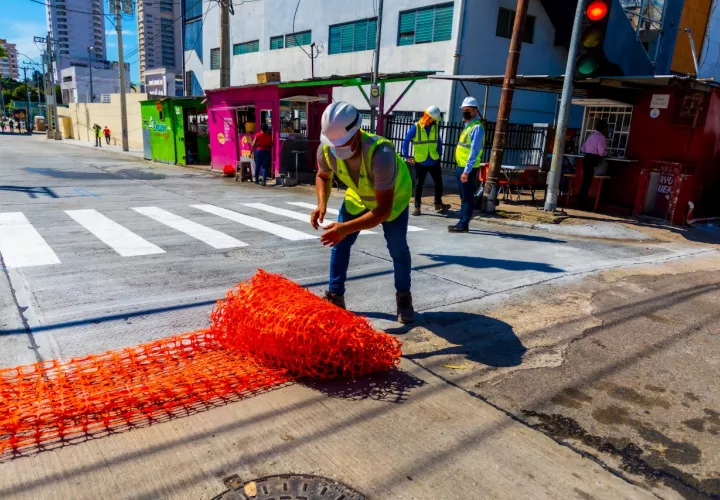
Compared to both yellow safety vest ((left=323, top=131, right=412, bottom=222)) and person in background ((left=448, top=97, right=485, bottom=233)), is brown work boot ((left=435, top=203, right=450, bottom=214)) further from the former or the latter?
yellow safety vest ((left=323, top=131, right=412, bottom=222))

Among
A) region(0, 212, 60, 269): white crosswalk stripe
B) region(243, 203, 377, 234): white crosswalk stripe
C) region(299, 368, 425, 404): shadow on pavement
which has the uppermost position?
region(243, 203, 377, 234): white crosswalk stripe

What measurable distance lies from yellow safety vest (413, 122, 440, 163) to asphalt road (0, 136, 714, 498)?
4.08 feet

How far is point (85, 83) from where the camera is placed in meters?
83.1

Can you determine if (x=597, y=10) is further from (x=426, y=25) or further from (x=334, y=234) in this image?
(x=426, y=25)

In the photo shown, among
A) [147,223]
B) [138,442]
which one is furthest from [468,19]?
[138,442]

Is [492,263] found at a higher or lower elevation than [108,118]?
lower

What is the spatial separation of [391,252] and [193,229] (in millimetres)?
4600

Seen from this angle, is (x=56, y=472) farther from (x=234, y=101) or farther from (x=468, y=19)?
(x=468, y=19)

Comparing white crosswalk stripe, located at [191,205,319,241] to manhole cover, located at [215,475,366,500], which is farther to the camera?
white crosswalk stripe, located at [191,205,319,241]

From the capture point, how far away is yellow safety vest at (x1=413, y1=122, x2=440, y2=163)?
8.72 metres

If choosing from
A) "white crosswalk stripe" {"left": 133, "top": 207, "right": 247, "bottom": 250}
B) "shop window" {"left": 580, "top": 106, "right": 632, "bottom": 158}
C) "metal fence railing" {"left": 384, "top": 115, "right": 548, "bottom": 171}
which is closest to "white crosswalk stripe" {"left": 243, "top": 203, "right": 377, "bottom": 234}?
"white crosswalk stripe" {"left": 133, "top": 207, "right": 247, "bottom": 250}

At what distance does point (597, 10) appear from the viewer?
24.2 feet

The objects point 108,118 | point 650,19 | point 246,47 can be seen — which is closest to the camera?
point 650,19

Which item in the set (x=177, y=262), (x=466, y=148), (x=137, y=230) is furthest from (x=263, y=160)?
(x=177, y=262)
